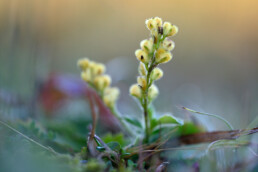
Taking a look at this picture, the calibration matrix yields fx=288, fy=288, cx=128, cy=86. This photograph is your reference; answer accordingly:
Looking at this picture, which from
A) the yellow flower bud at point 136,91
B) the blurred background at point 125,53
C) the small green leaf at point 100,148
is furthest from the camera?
the blurred background at point 125,53

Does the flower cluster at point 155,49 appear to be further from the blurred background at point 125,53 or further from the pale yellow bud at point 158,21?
the blurred background at point 125,53

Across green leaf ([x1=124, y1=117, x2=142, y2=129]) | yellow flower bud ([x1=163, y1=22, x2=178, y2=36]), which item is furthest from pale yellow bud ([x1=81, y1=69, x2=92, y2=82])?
yellow flower bud ([x1=163, y1=22, x2=178, y2=36])

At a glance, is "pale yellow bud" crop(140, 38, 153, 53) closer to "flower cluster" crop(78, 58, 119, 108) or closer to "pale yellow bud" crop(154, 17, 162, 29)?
"pale yellow bud" crop(154, 17, 162, 29)

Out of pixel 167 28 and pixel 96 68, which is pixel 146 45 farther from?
pixel 96 68

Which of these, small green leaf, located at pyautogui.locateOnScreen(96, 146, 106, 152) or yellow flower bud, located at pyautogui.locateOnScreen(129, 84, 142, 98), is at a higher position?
yellow flower bud, located at pyautogui.locateOnScreen(129, 84, 142, 98)

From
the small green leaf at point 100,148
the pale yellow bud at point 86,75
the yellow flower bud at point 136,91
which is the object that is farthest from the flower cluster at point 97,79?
the small green leaf at point 100,148

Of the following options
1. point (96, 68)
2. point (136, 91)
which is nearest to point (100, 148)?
point (136, 91)
